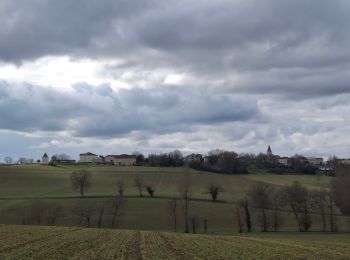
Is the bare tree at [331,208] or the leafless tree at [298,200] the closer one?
the bare tree at [331,208]

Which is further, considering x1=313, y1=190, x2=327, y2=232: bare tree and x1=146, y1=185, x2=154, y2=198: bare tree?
x1=146, y1=185, x2=154, y2=198: bare tree

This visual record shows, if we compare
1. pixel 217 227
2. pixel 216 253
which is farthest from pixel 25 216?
pixel 216 253

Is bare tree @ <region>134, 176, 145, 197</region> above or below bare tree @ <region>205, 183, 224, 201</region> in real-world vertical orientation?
above

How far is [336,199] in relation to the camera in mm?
126625

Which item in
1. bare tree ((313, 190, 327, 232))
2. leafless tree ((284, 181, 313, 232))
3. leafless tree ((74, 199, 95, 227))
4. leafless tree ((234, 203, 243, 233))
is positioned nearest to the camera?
leafless tree ((234, 203, 243, 233))

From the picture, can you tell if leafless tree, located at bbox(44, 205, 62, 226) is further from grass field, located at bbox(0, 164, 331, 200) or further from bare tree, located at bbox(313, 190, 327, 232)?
bare tree, located at bbox(313, 190, 327, 232)

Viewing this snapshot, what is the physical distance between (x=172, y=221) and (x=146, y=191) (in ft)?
140

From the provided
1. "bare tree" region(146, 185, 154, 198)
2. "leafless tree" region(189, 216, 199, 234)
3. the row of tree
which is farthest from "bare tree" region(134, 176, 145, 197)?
"leafless tree" region(189, 216, 199, 234)

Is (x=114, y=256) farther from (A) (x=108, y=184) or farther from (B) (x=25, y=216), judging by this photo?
(A) (x=108, y=184)

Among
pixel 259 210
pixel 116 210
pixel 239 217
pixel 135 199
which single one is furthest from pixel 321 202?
pixel 135 199

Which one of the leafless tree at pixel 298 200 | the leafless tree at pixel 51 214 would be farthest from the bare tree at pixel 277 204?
the leafless tree at pixel 51 214

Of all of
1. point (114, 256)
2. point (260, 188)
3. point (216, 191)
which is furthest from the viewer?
point (216, 191)

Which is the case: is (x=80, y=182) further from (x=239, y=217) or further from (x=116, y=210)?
(x=239, y=217)

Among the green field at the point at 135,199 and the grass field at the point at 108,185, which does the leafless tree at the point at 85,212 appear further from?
the grass field at the point at 108,185
